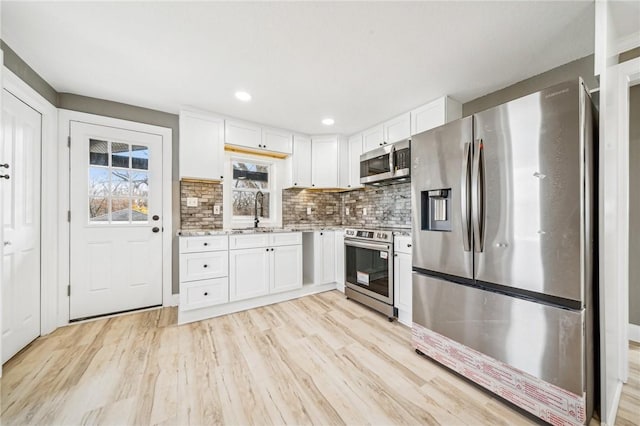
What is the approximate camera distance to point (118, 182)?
2.70m

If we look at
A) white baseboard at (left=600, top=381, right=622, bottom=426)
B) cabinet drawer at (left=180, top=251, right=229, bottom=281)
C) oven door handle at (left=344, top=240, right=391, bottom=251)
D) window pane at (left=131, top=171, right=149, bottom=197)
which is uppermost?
window pane at (left=131, top=171, right=149, bottom=197)

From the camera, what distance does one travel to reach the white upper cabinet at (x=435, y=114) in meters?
2.44

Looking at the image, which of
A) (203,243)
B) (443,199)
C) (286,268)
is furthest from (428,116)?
(203,243)

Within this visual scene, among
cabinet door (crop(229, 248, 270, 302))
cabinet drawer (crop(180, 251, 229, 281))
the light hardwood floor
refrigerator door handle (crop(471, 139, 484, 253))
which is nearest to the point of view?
the light hardwood floor

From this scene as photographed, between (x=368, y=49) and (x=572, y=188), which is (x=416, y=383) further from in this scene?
(x=368, y=49)

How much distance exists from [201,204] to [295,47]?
220 cm

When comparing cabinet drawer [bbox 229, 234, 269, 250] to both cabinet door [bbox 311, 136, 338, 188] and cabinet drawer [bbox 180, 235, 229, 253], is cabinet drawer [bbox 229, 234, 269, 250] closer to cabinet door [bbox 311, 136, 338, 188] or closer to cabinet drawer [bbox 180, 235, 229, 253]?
cabinet drawer [bbox 180, 235, 229, 253]

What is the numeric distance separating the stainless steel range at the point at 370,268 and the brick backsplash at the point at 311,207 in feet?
3.08

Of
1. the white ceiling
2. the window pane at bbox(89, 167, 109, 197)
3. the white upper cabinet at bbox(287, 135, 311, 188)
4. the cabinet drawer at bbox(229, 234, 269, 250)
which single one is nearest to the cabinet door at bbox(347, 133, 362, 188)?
the white upper cabinet at bbox(287, 135, 311, 188)

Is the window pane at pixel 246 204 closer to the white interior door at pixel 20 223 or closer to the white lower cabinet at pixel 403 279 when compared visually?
the white interior door at pixel 20 223

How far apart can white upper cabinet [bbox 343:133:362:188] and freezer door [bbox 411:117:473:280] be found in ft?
5.17

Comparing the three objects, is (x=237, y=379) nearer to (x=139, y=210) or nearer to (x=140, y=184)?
(x=139, y=210)

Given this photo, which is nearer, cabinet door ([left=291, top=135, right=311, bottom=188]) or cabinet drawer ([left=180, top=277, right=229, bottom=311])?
cabinet drawer ([left=180, top=277, right=229, bottom=311])

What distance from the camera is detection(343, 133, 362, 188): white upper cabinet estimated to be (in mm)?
3531
